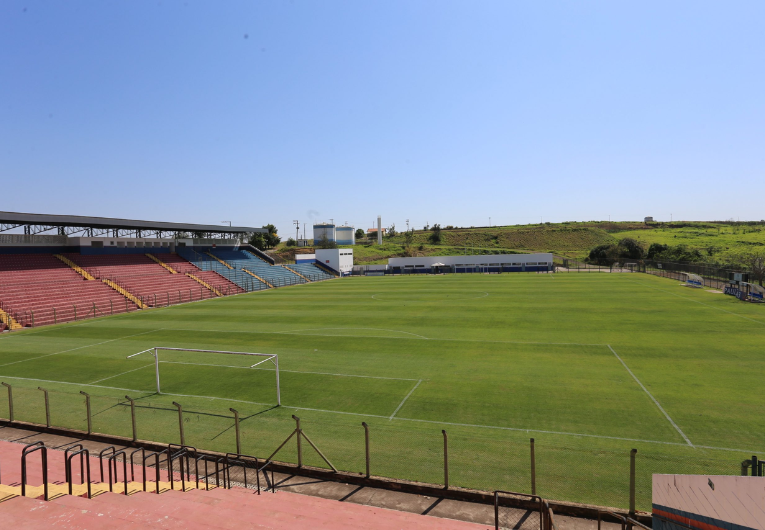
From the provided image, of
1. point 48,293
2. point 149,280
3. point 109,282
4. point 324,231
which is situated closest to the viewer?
point 48,293

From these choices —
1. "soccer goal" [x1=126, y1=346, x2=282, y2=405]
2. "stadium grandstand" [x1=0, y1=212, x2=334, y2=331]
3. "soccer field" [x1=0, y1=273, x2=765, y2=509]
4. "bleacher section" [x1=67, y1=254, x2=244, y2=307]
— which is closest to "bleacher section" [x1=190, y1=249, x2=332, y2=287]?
"stadium grandstand" [x1=0, y1=212, x2=334, y2=331]

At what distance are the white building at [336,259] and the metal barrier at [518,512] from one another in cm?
7108

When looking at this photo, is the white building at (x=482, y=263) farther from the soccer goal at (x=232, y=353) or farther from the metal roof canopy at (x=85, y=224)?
the soccer goal at (x=232, y=353)

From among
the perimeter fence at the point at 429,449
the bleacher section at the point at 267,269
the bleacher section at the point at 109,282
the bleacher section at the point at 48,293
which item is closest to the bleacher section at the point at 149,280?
the bleacher section at the point at 109,282

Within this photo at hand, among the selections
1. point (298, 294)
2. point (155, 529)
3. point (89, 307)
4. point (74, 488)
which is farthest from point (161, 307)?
point (155, 529)

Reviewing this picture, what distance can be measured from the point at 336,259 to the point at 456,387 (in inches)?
2556

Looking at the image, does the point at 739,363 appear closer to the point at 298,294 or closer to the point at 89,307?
the point at 298,294

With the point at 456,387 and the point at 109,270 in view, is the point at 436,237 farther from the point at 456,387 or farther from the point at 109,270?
the point at 456,387

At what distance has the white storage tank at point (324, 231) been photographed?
148000mm

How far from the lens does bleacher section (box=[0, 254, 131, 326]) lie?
33.4m

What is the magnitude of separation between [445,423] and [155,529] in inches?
328

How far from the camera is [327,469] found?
9828mm

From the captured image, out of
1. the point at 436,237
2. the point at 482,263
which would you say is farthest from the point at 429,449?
the point at 436,237

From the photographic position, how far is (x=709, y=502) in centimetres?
369
